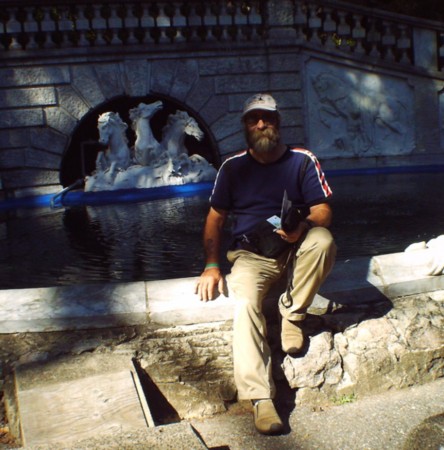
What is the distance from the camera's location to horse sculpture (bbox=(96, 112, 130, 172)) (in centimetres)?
1109

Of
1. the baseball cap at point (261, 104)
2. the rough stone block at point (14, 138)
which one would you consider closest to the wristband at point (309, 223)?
the baseball cap at point (261, 104)

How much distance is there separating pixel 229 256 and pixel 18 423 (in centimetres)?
129

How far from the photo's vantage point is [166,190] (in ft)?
34.8

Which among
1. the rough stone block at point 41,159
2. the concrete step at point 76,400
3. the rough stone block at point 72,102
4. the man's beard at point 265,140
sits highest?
the rough stone block at point 72,102

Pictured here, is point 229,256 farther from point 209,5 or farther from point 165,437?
point 209,5

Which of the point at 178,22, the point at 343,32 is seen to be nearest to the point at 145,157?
the point at 178,22

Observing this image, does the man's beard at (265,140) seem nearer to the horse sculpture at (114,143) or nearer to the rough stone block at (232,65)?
the horse sculpture at (114,143)

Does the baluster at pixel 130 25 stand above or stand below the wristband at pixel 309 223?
above

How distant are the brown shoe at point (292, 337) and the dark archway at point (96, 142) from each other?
971 centimetres

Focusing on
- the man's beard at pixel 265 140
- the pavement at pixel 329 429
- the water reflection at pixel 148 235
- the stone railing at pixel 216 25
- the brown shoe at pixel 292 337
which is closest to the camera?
the pavement at pixel 329 429

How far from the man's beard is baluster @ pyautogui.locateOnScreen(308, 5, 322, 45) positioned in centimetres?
1006

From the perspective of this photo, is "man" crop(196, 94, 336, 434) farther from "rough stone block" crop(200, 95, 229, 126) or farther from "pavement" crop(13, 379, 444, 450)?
"rough stone block" crop(200, 95, 229, 126)

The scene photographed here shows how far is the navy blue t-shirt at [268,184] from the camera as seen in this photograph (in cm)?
343

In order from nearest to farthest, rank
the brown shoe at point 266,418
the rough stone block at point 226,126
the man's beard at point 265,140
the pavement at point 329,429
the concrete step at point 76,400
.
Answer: the pavement at point 329,429, the concrete step at point 76,400, the brown shoe at point 266,418, the man's beard at point 265,140, the rough stone block at point 226,126
